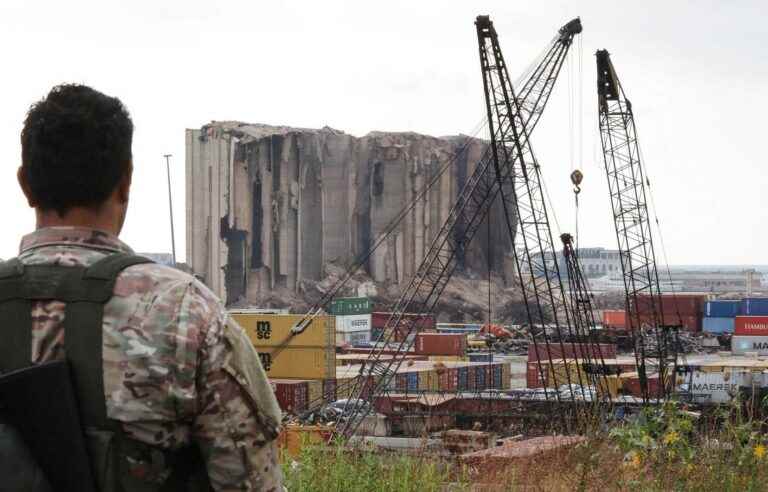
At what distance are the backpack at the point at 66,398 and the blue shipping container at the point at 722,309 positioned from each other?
7817 cm

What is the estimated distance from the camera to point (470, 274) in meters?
112

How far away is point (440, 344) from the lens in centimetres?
5534

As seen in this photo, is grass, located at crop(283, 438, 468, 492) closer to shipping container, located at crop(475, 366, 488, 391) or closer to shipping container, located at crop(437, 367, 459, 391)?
shipping container, located at crop(437, 367, 459, 391)

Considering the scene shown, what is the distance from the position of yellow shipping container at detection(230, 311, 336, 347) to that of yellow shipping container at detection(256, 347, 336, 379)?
186 millimetres

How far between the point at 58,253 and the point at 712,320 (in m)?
78.6

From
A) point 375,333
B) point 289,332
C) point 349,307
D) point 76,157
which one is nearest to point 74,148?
point 76,157

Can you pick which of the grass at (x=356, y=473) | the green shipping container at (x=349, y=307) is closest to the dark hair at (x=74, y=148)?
the grass at (x=356, y=473)

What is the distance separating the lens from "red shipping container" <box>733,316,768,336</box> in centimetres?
6266

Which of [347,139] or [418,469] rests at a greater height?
[347,139]

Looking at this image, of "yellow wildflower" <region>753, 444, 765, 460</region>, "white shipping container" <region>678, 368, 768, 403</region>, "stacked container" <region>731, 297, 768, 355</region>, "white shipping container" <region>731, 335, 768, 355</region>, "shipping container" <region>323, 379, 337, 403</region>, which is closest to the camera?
"yellow wildflower" <region>753, 444, 765, 460</region>

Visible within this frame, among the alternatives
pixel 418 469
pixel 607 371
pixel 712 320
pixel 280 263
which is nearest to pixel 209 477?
pixel 418 469

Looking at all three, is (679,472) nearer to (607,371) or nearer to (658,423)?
(658,423)

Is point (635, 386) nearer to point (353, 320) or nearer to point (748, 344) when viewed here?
point (748, 344)

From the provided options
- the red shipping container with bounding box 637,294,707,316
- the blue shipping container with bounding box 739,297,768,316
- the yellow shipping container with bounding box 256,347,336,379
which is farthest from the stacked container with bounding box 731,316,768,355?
the yellow shipping container with bounding box 256,347,336,379
